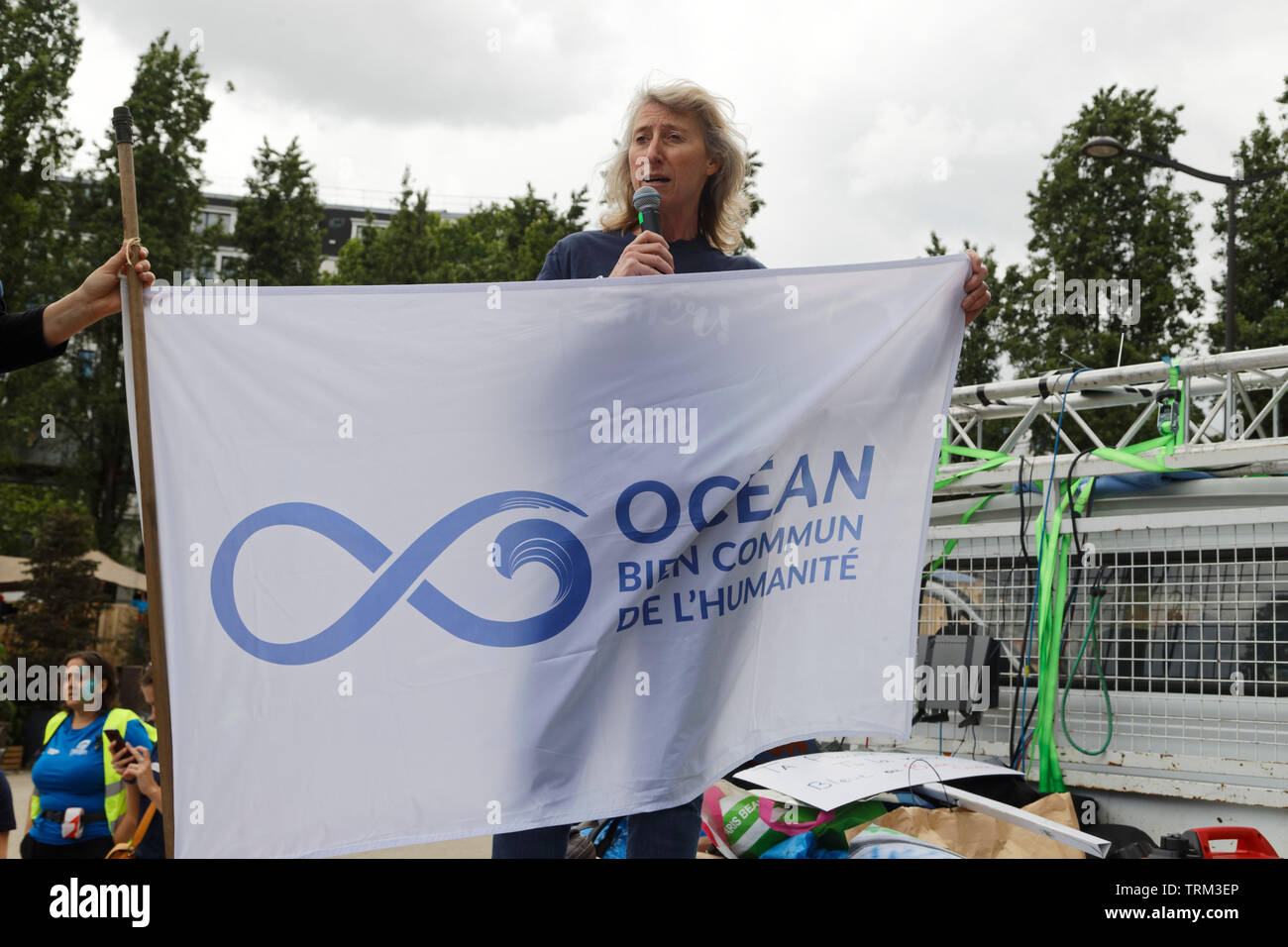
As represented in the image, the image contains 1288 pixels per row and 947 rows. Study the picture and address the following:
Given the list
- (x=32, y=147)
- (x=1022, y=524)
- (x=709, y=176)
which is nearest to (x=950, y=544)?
(x=1022, y=524)

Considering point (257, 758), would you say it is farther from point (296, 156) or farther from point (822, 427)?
point (296, 156)

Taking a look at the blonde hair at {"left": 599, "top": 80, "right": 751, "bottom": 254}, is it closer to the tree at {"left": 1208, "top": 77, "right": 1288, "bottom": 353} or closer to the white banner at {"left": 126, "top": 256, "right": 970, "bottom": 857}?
the white banner at {"left": 126, "top": 256, "right": 970, "bottom": 857}

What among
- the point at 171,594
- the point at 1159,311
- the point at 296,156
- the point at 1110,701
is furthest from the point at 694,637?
the point at 296,156

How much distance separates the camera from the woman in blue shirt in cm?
602

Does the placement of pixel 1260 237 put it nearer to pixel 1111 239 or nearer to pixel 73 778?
pixel 1111 239

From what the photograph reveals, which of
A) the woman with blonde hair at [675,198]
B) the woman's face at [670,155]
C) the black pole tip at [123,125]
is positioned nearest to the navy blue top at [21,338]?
the black pole tip at [123,125]

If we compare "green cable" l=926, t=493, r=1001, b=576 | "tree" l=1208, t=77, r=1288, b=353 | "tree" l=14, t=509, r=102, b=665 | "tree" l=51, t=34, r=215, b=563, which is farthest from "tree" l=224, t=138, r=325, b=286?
"green cable" l=926, t=493, r=1001, b=576

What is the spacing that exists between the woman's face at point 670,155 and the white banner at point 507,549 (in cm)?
31

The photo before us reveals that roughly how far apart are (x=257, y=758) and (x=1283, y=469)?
4.82 m

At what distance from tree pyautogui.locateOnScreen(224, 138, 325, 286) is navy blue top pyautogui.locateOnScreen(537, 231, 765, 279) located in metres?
26.2

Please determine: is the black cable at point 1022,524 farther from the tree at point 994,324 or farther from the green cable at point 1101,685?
the tree at point 994,324

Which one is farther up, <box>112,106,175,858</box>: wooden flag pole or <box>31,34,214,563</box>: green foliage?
<box>31,34,214,563</box>: green foliage

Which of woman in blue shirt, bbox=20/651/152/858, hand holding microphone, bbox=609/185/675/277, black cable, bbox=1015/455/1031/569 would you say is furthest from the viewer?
woman in blue shirt, bbox=20/651/152/858

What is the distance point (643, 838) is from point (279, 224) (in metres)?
28.3
